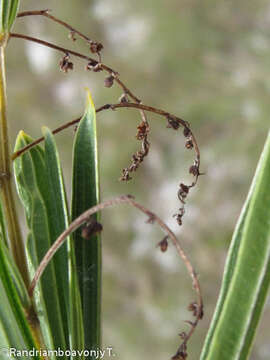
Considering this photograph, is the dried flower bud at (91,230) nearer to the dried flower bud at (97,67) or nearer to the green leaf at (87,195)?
the green leaf at (87,195)

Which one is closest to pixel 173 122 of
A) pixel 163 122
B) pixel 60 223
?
pixel 60 223

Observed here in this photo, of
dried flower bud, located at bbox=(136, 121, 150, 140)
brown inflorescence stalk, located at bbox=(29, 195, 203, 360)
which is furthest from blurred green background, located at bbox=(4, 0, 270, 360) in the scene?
brown inflorescence stalk, located at bbox=(29, 195, 203, 360)

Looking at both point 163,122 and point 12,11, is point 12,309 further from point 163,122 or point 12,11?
point 163,122

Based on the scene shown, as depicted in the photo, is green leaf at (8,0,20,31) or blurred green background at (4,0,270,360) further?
blurred green background at (4,0,270,360)

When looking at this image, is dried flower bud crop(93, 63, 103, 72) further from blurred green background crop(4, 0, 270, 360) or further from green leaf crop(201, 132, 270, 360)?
blurred green background crop(4, 0, 270, 360)

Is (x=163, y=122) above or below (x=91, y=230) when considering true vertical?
above

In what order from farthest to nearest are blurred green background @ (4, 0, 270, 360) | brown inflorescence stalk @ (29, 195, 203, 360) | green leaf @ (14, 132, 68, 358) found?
1. blurred green background @ (4, 0, 270, 360)
2. green leaf @ (14, 132, 68, 358)
3. brown inflorescence stalk @ (29, 195, 203, 360)

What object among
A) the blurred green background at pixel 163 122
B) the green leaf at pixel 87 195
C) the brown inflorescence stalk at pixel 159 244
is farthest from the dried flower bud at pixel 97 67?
the blurred green background at pixel 163 122
